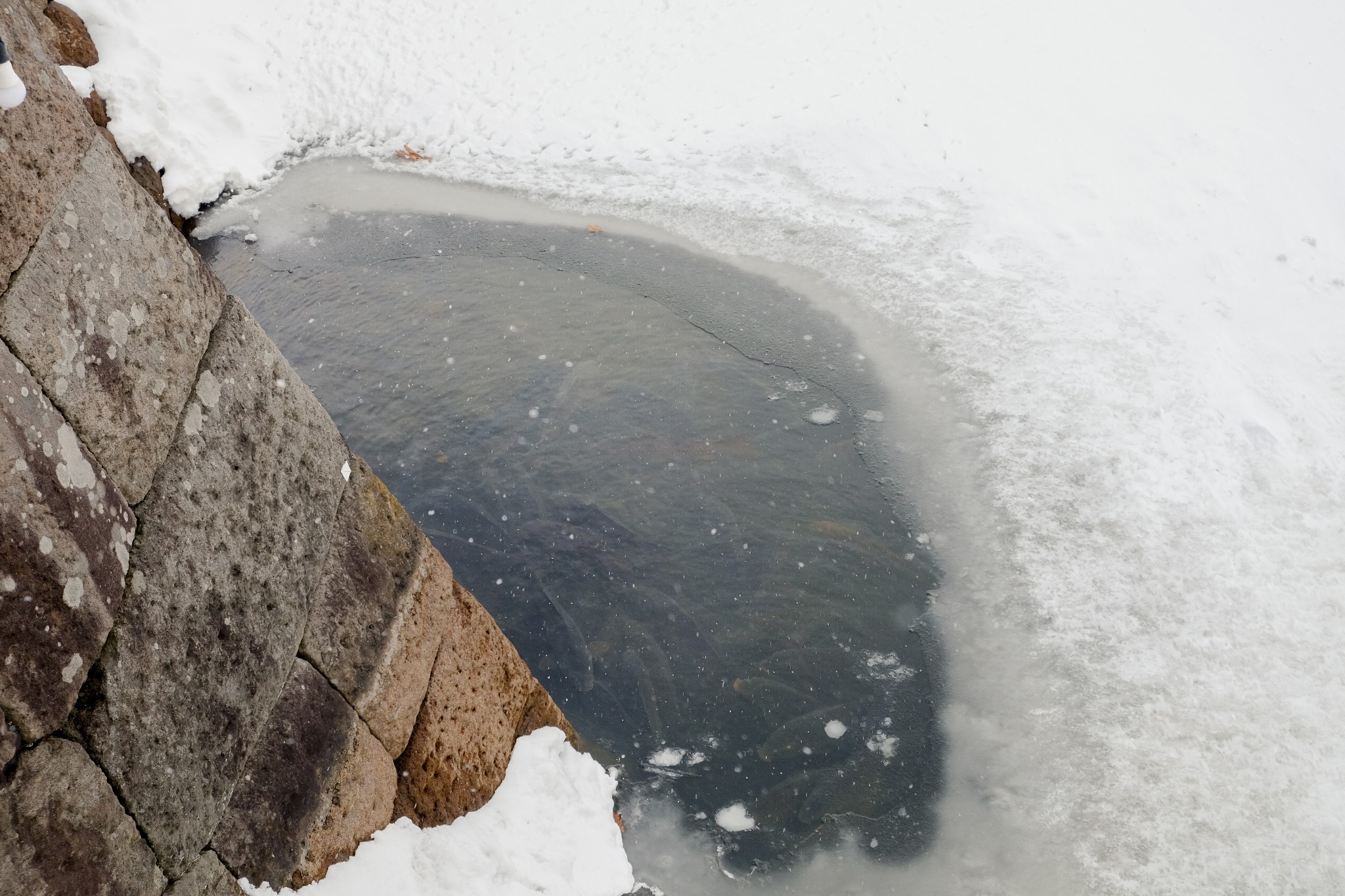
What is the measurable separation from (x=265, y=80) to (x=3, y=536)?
10.1 metres

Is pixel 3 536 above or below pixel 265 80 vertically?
above

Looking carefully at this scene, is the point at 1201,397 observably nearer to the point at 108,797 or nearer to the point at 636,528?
the point at 636,528

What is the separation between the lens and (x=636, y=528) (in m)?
4.90

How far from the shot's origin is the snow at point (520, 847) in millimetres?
2568

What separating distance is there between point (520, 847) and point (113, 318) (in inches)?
88.7

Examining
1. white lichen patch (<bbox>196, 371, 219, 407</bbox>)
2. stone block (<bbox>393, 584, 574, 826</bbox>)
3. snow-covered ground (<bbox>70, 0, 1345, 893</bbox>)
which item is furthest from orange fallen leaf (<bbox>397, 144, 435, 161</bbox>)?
white lichen patch (<bbox>196, 371, 219, 407</bbox>)

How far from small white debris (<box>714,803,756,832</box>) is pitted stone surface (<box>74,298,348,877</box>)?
7.17 feet

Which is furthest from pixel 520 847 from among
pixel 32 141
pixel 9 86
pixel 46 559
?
pixel 9 86

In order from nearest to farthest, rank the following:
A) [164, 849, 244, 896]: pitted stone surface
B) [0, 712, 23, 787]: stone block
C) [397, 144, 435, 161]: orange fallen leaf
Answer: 1. [0, 712, 23, 787]: stone block
2. [164, 849, 244, 896]: pitted stone surface
3. [397, 144, 435, 161]: orange fallen leaf

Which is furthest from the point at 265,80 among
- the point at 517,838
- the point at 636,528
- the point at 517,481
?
the point at 517,838

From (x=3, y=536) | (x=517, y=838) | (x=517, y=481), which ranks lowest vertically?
(x=517, y=481)

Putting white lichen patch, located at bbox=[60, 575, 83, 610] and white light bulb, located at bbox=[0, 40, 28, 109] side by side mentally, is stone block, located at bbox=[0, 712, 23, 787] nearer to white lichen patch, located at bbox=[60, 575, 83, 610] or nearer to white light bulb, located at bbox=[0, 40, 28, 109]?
white lichen patch, located at bbox=[60, 575, 83, 610]

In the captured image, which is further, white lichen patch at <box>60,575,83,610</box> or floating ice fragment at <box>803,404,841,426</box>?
floating ice fragment at <box>803,404,841,426</box>

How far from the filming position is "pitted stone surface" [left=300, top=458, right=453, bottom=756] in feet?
8.05
